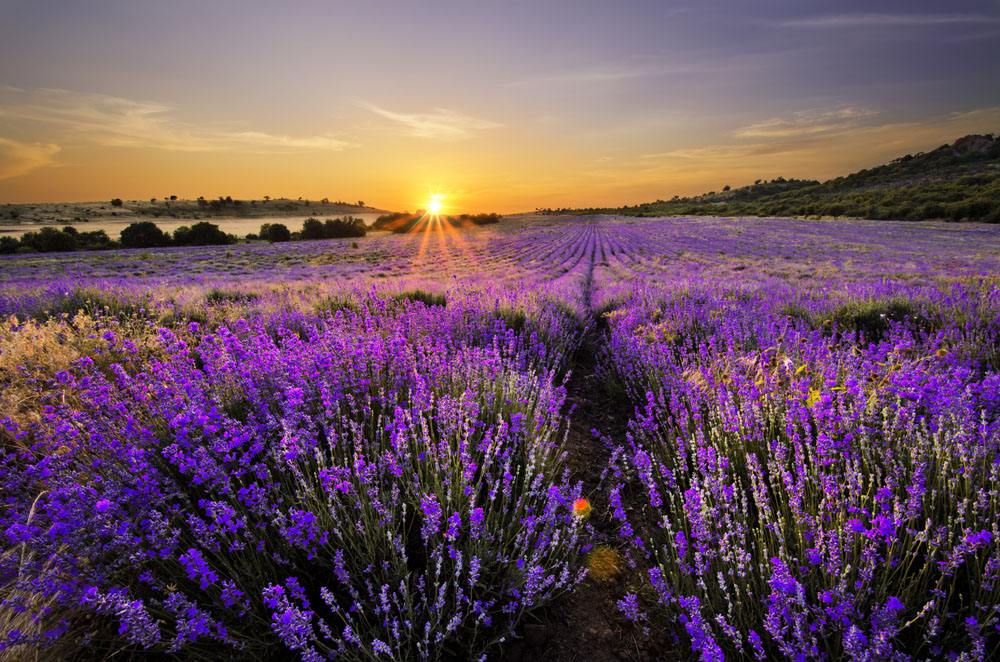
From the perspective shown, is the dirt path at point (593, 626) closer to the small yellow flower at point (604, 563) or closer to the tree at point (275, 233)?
the small yellow flower at point (604, 563)

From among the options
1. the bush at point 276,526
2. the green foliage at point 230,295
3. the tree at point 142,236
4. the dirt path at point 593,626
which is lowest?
the dirt path at point 593,626

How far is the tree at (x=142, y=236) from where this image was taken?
3084 cm

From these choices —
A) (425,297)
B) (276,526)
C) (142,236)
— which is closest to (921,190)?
(425,297)

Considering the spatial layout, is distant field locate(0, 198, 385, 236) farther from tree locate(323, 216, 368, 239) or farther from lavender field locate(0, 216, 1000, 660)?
lavender field locate(0, 216, 1000, 660)

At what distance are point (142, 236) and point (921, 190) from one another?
67.1 m

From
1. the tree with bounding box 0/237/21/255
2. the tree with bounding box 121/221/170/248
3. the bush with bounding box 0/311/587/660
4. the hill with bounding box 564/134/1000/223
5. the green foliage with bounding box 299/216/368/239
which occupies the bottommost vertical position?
the bush with bounding box 0/311/587/660

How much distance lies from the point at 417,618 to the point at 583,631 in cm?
75

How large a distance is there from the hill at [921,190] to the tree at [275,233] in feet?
166

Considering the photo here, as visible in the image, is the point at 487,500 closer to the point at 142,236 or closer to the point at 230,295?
the point at 230,295

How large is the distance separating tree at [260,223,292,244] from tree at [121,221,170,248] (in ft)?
26.4

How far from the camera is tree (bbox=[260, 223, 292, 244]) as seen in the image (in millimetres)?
38450

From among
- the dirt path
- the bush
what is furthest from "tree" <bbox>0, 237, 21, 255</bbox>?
the dirt path

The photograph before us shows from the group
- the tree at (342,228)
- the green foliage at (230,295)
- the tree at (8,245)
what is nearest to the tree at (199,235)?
the tree at (8,245)

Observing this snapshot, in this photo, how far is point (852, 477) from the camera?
1.74 meters
